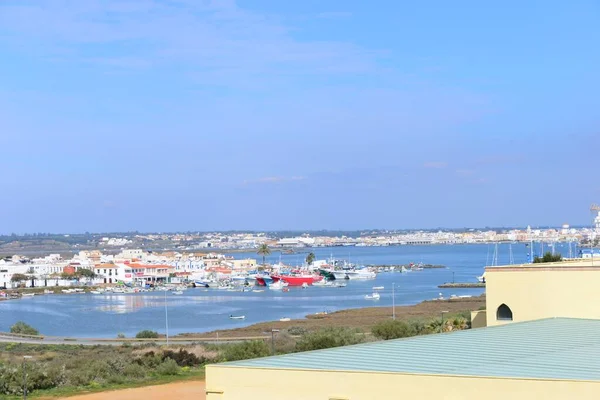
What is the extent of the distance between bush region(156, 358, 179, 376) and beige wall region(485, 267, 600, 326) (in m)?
9.78

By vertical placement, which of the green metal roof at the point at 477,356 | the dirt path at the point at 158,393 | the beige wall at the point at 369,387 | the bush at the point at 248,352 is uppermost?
the green metal roof at the point at 477,356

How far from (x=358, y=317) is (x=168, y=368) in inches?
1176

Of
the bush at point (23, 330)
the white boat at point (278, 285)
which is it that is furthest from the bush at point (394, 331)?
the white boat at point (278, 285)

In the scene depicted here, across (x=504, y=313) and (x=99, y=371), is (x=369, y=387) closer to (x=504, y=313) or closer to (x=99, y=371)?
(x=504, y=313)

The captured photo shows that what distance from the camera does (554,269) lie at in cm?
1852

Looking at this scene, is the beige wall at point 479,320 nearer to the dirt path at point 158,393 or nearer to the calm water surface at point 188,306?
the dirt path at point 158,393

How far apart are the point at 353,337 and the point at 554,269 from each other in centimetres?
989

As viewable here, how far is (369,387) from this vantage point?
36.3 feet

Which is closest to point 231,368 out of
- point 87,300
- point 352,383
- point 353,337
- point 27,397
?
point 352,383

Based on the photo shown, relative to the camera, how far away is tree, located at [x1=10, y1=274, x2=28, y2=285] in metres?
113

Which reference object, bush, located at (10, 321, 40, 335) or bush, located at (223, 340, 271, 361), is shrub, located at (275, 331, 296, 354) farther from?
bush, located at (10, 321, 40, 335)

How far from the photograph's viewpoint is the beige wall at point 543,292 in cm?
1802

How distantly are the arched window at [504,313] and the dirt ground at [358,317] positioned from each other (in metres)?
24.7

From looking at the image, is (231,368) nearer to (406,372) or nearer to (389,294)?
(406,372)
